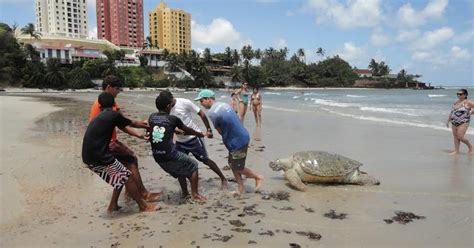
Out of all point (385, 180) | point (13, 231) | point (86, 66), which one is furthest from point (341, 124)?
point (86, 66)

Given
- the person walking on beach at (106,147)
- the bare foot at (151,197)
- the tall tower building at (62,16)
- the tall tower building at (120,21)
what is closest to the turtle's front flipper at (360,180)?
the bare foot at (151,197)

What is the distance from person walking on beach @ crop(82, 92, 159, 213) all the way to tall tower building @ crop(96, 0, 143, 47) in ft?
422

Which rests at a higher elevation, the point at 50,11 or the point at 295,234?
the point at 50,11

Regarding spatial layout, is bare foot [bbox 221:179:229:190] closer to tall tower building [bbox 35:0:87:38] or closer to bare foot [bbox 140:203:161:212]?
bare foot [bbox 140:203:161:212]

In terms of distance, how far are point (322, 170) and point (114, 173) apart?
122 inches

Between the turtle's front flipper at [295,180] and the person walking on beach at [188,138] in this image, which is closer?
the person walking on beach at [188,138]

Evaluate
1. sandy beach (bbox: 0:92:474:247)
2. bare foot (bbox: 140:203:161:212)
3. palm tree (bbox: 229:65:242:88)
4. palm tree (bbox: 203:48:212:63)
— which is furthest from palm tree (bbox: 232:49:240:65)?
bare foot (bbox: 140:203:161:212)

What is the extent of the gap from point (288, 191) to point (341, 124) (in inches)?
373

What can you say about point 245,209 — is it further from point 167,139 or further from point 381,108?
point 381,108

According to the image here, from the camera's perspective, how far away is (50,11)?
366ft

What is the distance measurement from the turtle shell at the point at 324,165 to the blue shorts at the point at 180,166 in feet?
5.95

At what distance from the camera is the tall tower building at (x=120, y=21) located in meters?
126

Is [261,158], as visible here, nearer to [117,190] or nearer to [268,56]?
[117,190]

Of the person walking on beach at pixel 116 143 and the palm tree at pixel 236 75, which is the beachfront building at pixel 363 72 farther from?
the person walking on beach at pixel 116 143
